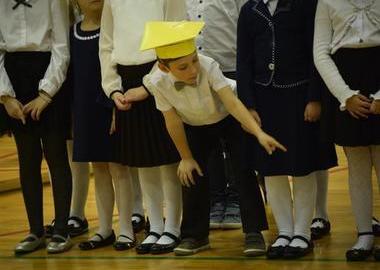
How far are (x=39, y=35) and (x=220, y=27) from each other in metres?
0.83

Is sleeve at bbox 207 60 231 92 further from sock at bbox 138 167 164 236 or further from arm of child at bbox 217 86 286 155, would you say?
sock at bbox 138 167 164 236

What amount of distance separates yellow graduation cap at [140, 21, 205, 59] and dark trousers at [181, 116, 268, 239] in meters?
0.41

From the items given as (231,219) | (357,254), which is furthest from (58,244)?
(357,254)

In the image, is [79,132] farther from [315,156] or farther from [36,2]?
[315,156]

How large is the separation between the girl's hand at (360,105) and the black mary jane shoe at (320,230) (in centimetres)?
78

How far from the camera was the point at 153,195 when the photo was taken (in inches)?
153

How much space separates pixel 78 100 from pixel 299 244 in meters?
1.16

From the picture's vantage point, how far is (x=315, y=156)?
3549 mm

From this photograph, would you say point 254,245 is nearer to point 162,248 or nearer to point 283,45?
point 162,248

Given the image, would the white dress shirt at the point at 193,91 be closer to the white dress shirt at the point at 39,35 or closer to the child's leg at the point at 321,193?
the white dress shirt at the point at 39,35

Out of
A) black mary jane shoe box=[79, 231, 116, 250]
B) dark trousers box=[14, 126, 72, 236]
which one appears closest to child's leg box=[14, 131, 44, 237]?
dark trousers box=[14, 126, 72, 236]

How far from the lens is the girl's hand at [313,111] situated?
350 cm

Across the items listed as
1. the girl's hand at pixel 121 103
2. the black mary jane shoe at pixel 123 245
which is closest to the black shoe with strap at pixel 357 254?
the black mary jane shoe at pixel 123 245

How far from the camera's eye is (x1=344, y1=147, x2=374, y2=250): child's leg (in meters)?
3.49
